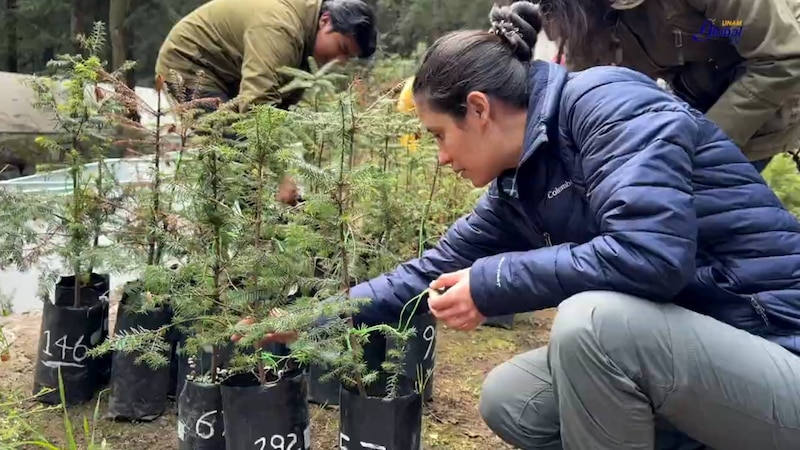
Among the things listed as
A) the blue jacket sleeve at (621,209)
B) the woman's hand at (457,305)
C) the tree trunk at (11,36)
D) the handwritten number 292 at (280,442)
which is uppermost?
the blue jacket sleeve at (621,209)

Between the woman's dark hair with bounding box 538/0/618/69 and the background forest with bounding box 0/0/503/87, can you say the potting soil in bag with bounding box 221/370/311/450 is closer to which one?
the woman's dark hair with bounding box 538/0/618/69

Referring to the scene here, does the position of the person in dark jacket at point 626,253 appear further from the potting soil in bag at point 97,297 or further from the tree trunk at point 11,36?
the tree trunk at point 11,36

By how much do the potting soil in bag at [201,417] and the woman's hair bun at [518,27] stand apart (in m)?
1.09

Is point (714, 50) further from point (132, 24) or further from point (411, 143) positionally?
point (132, 24)

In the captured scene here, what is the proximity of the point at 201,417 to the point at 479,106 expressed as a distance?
1.04 meters

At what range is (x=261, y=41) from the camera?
129 inches

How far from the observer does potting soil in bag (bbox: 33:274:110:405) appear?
8.05ft

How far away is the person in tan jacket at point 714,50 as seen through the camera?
2129 mm

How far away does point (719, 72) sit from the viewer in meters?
2.37

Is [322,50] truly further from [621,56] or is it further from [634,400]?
[634,400]

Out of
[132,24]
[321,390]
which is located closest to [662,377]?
[321,390]

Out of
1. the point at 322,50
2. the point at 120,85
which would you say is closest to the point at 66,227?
the point at 120,85

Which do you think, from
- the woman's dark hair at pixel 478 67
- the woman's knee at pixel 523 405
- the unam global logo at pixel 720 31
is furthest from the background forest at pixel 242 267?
the unam global logo at pixel 720 31

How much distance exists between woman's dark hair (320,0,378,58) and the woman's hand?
1981mm
